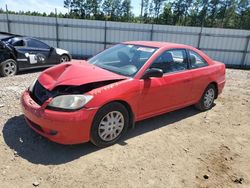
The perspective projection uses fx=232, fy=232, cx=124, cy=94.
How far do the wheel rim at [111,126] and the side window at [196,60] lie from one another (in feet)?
6.86

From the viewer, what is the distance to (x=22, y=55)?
7.53m

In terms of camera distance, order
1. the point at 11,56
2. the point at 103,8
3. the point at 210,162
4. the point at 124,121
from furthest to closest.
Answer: the point at 103,8
the point at 11,56
the point at 124,121
the point at 210,162

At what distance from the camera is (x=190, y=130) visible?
433 centimetres

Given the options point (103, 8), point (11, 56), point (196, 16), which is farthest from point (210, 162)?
point (103, 8)

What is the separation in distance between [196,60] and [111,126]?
2513 mm

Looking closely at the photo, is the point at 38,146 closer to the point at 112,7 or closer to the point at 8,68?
the point at 8,68

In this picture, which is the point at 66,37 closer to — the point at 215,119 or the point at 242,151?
the point at 215,119

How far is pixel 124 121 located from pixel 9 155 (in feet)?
5.49

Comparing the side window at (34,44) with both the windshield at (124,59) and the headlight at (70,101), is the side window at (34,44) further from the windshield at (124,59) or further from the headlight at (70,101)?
the headlight at (70,101)

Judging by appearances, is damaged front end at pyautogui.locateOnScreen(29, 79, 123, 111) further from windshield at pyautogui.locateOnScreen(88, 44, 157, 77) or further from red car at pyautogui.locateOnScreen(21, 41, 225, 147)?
windshield at pyautogui.locateOnScreen(88, 44, 157, 77)

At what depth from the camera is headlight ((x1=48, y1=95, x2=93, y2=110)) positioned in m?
3.04

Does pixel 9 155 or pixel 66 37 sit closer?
pixel 9 155

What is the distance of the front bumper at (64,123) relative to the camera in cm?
300

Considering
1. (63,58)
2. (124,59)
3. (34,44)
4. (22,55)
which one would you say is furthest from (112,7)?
(124,59)
